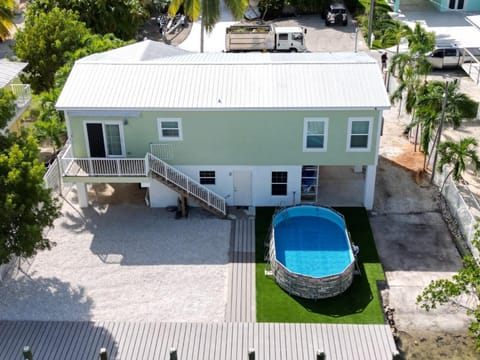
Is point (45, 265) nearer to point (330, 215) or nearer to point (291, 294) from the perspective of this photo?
point (291, 294)

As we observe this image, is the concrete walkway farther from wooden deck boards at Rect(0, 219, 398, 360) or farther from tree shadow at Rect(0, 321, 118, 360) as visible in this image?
tree shadow at Rect(0, 321, 118, 360)

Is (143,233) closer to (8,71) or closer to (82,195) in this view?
(82,195)

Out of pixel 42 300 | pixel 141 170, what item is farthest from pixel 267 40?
pixel 42 300

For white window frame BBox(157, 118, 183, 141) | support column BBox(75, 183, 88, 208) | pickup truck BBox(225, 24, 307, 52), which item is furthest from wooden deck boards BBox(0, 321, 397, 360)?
pickup truck BBox(225, 24, 307, 52)

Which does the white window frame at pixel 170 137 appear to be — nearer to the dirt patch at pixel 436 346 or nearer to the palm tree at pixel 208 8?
the dirt patch at pixel 436 346

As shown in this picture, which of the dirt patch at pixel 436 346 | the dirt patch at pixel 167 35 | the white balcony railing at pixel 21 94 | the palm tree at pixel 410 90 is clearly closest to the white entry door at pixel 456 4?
the palm tree at pixel 410 90

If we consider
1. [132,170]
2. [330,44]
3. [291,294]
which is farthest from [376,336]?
[330,44]
